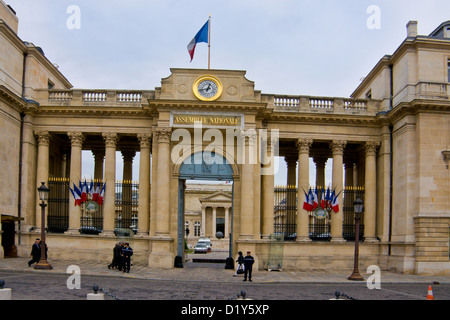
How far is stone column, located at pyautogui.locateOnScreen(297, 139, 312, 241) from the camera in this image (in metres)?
31.7

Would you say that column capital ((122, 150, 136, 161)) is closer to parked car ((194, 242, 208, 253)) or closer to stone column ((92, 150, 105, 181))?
stone column ((92, 150, 105, 181))

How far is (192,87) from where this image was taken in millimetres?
30391

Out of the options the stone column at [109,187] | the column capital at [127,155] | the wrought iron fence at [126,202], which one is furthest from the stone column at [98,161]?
the stone column at [109,187]

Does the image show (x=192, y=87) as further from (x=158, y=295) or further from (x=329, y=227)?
(x=158, y=295)

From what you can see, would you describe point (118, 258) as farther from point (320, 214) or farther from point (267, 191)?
point (320, 214)

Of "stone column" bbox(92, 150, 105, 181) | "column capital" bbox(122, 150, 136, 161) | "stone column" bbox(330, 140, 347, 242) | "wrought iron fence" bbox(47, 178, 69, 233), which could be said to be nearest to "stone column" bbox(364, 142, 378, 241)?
"stone column" bbox(330, 140, 347, 242)

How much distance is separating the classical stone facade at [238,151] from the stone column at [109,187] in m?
0.08

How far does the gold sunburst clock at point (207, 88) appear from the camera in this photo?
99.3 feet

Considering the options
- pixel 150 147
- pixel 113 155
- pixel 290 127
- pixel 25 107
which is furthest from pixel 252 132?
pixel 25 107

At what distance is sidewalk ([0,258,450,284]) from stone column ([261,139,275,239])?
300cm

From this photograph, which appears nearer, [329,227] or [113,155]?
[113,155]

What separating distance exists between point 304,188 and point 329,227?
162 inches

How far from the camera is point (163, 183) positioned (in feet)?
98.3

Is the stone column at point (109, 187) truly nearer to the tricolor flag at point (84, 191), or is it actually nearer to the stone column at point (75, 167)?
the tricolor flag at point (84, 191)
